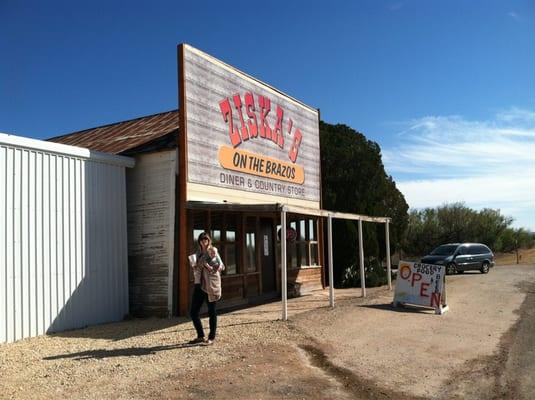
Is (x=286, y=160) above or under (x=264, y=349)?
above

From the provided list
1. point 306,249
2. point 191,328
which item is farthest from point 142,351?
point 306,249

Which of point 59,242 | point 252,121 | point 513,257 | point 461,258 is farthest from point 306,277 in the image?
point 513,257

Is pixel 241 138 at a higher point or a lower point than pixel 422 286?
higher

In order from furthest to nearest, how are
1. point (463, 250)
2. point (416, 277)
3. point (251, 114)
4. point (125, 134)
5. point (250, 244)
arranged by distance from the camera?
point (463, 250)
point (125, 134)
point (250, 244)
point (251, 114)
point (416, 277)

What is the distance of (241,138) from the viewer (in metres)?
12.9

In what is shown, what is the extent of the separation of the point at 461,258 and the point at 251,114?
1641cm

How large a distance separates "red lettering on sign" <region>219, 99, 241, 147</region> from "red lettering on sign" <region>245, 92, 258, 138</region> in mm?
700

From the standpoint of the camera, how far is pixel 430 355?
317 inches

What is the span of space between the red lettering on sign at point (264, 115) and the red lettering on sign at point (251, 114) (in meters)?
0.34

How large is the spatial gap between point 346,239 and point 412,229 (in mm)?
23238

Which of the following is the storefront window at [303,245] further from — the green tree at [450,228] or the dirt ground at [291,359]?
the green tree at [450,228]

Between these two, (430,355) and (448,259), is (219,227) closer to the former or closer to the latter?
(430,355)

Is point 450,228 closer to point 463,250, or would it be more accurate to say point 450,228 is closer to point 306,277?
point 463,250

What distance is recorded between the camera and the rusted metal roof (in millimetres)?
12742
